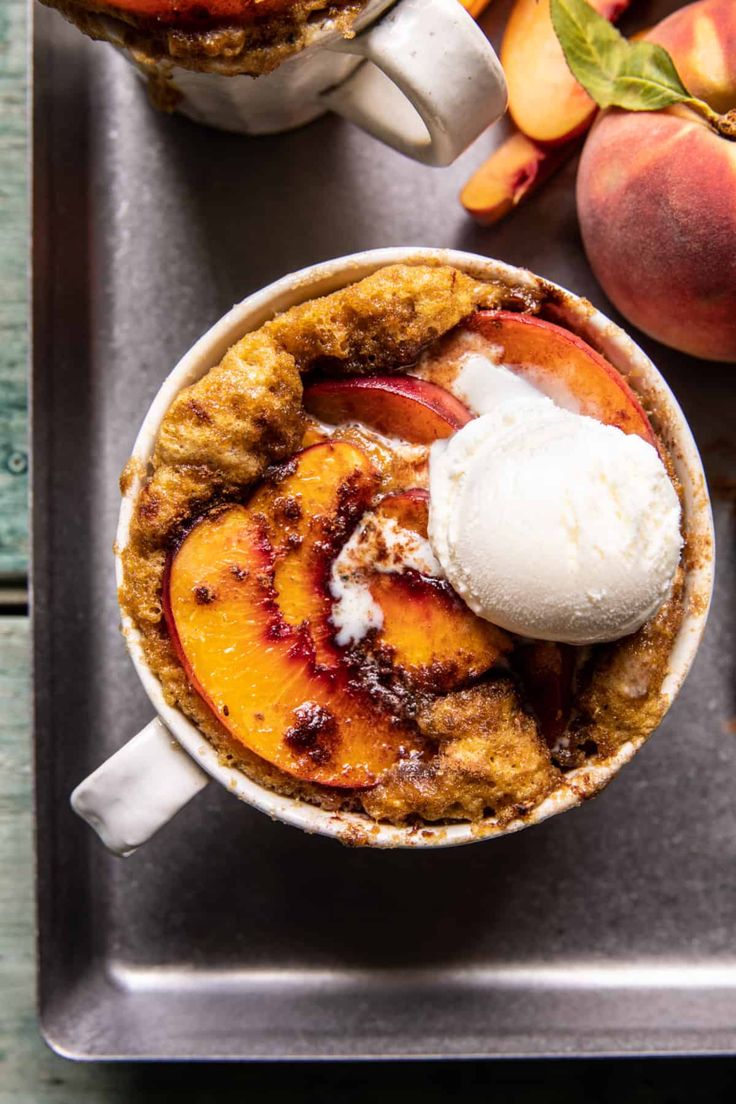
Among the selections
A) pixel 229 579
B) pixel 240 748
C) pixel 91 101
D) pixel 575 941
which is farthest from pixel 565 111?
pixel 575 941

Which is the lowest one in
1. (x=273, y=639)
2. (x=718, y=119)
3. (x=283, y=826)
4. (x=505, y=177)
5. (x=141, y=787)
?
(x=283, y=826)

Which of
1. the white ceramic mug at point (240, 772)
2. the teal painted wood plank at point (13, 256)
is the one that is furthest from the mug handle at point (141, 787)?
the teal painted wood plank at point (13, 256)

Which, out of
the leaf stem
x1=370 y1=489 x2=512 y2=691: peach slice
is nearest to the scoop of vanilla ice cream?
x1=370 y1=489 x2=512 y2=691: peach slice

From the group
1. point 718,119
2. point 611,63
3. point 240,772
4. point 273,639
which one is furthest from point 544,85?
point 240,772

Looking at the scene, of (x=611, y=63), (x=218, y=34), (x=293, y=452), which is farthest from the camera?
(x=611, y=63)

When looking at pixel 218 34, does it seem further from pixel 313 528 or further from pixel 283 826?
pixel 283 826

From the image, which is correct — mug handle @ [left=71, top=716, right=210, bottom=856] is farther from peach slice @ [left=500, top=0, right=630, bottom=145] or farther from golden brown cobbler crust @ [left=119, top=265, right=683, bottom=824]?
peach slice @ [left=500, top=0, right=630, bottom=145]
